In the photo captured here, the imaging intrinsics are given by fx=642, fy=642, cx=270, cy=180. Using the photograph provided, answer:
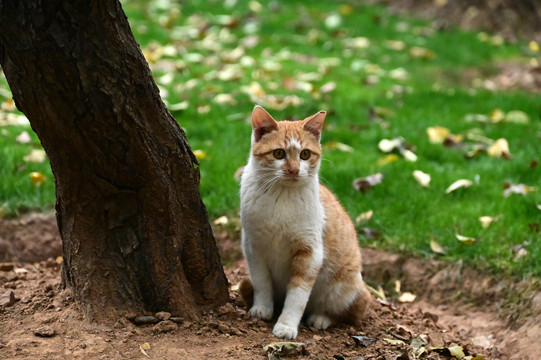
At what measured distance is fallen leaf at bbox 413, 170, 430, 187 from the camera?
537 cm

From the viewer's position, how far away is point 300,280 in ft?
11.5

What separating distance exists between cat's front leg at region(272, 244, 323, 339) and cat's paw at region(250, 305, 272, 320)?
0.40 feet

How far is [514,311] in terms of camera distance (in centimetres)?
411

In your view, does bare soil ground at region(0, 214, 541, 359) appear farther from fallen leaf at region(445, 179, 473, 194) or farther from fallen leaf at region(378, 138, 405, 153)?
fallen leaf at region(378, 138, 405, 153)

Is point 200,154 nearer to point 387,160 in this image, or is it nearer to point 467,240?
point 387,160

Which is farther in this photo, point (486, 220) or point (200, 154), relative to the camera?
point (200, 154)

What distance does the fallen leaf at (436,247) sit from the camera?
4602 millimetres

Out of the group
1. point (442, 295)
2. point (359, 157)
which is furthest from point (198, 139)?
point (442, 295)

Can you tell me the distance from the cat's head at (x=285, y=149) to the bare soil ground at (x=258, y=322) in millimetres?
792

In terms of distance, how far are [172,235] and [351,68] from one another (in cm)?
606

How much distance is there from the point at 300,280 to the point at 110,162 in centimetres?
123

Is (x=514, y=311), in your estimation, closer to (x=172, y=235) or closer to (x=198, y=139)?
(x=172, y=235)

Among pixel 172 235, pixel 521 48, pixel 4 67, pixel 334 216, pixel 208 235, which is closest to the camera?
pixel 4 67

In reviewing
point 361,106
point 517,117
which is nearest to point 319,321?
point 361,106
